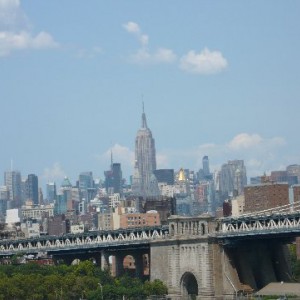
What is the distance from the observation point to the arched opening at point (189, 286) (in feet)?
495

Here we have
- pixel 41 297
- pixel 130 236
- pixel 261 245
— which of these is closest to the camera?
pixel 41 297

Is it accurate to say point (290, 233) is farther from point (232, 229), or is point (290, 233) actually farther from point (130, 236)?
point (130, 236)

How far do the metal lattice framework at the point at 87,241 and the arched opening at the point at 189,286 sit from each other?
22.2 ft

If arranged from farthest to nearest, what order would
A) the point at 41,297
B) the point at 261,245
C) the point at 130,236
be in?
the point at 130,236 → the point at 261,245 → the point at 41,297

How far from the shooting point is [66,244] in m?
180

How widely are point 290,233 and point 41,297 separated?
96.8 feet

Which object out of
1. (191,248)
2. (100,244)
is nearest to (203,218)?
(191,248)

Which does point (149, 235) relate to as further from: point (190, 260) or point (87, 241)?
point (190, 260)

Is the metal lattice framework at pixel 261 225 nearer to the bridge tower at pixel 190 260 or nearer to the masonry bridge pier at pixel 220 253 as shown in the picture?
the masonry bridge pier at pixel 220 253

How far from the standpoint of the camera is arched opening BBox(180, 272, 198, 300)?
15075 centimetres

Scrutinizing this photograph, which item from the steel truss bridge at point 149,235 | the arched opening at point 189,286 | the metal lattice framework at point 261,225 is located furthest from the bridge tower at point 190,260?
the metal lattice framework at point 261,225

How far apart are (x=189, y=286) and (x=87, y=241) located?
90.7ft

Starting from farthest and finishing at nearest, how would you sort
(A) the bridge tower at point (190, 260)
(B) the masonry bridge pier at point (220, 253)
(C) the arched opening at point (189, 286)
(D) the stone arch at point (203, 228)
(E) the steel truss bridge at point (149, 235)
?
1. (C) the arched opening at point (189, 286)
2. (D) the stone arch at point (203, 228)
3. (A) the bridge tower at point (190, 260)
4. (B) the masonry bridge pier at point (220, 253)
5. (E) the steel truss bridge at point (149, 235)

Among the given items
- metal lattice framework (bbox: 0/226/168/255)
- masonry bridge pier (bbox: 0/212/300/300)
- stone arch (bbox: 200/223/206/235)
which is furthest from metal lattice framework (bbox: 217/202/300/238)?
metal lattice framework (bbox: 0/226/168/255)
